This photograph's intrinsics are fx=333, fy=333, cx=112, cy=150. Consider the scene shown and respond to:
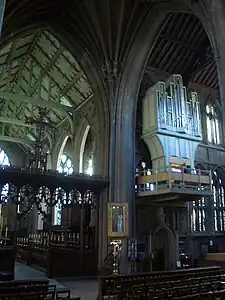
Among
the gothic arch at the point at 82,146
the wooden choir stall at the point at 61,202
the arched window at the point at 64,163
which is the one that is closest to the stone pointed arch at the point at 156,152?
the wooden choir stall at the point at 61,202

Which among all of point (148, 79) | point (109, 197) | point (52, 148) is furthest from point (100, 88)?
point (52, 148)

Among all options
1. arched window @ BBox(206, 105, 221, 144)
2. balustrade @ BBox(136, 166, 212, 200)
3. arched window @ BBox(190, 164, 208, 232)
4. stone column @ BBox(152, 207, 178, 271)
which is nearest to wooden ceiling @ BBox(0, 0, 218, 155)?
arched window @ BBox(206, 105, 221, 144)

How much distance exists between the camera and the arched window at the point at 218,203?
755 inches

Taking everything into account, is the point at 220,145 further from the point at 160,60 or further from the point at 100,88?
the point at 100,88

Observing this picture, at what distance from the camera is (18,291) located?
6.24m

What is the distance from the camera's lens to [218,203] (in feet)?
64.2

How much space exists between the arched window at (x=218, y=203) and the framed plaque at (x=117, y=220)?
6.88 metres

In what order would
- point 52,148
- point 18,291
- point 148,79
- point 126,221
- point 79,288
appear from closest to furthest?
1. point 18,291
2. point 79,288
3. point 126,221
4. point 148,79
5. point 52,148

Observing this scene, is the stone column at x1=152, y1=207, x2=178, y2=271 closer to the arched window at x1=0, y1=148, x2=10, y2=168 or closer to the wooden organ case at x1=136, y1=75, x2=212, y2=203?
the wooden organ case at x1=136, y1=75, x2=212, y2=203

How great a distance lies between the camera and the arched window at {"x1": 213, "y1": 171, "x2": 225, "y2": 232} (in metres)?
19.2

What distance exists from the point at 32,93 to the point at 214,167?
13.8 m

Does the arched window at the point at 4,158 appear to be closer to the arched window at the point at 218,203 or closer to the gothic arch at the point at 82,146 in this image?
the gothic arch at the point at 82,146

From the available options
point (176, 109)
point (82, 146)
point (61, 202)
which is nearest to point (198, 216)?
point (176, 109)

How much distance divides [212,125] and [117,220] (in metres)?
10.2
